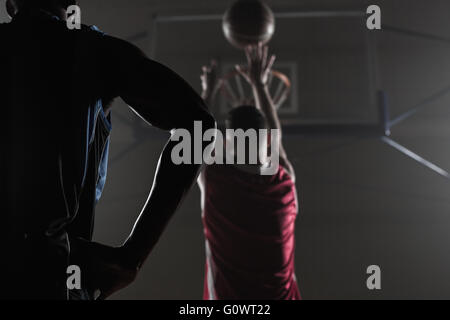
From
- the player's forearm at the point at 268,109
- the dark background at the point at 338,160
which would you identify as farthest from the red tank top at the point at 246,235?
the dark background at the point at 338,160

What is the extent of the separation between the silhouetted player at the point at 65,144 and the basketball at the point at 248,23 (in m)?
2.12

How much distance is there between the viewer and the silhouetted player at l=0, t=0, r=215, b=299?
36 centimetres

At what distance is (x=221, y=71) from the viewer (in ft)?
13.8

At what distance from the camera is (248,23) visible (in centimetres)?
246

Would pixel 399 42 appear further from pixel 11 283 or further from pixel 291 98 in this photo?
pixel 11 283

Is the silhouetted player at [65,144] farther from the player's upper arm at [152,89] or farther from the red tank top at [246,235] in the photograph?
the red tank top at [246,235]

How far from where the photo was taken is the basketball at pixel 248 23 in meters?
2.45

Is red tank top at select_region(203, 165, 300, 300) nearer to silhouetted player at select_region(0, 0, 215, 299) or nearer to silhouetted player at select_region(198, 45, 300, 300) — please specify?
silhouetted player at select_region(198, 45, 300, 300)

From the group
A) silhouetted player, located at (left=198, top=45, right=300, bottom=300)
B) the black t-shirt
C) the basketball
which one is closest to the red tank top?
silhouetted player, located at (left=198, top=45, right=300, bottom=300)

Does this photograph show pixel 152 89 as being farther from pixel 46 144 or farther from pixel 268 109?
pixel 268 109

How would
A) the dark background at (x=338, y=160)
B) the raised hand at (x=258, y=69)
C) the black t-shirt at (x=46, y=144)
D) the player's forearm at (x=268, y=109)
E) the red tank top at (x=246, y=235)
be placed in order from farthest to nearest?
the dark background at (x=338, y=160) → the raised hand at (x=258, y=69) → the player's forearm at (x=268, y=109) → the red tank top at (x=246, y=235) → the black t-shirt at (x=46, y=144)

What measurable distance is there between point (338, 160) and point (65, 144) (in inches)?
161

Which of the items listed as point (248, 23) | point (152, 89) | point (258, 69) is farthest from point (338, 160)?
point (152, 89)

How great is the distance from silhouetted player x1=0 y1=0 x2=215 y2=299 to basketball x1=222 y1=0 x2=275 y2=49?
6.94 feet
